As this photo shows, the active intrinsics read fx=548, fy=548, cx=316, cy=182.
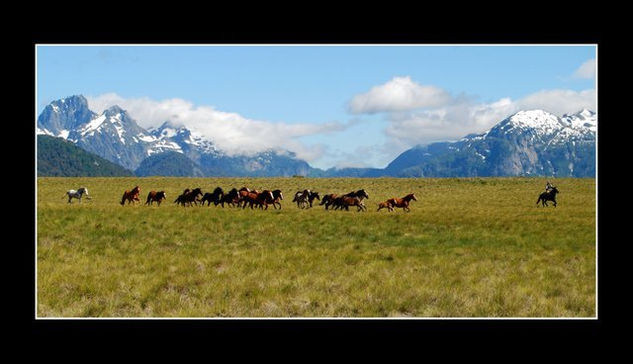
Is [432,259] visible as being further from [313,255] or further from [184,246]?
[184,246]

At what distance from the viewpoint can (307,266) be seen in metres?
17.8

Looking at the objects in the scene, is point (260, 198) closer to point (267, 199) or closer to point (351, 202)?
point (267, 199)

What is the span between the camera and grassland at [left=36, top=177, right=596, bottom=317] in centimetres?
1385

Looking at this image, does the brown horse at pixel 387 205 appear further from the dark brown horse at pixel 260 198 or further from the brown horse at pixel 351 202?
the dark brown horse at pixel 260 198

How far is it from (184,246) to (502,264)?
1197 centimetres

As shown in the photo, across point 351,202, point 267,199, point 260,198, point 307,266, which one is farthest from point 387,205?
point 307,266

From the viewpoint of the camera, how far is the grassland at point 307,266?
1385cm

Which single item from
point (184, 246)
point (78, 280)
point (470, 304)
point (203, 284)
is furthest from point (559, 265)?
point (78, 280)

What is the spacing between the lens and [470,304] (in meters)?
14.0

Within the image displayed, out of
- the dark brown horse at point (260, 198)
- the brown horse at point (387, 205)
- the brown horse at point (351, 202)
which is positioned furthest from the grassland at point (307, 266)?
the brown horse at point (351, 202)

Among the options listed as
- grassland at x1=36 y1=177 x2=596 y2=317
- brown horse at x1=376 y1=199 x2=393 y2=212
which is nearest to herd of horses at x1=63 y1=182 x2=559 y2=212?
brown horse at x1=376 y1=199 x2=393 y2=212

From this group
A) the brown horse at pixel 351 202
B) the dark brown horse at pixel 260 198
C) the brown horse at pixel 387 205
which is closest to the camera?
the brown horse at pixel 387 205
